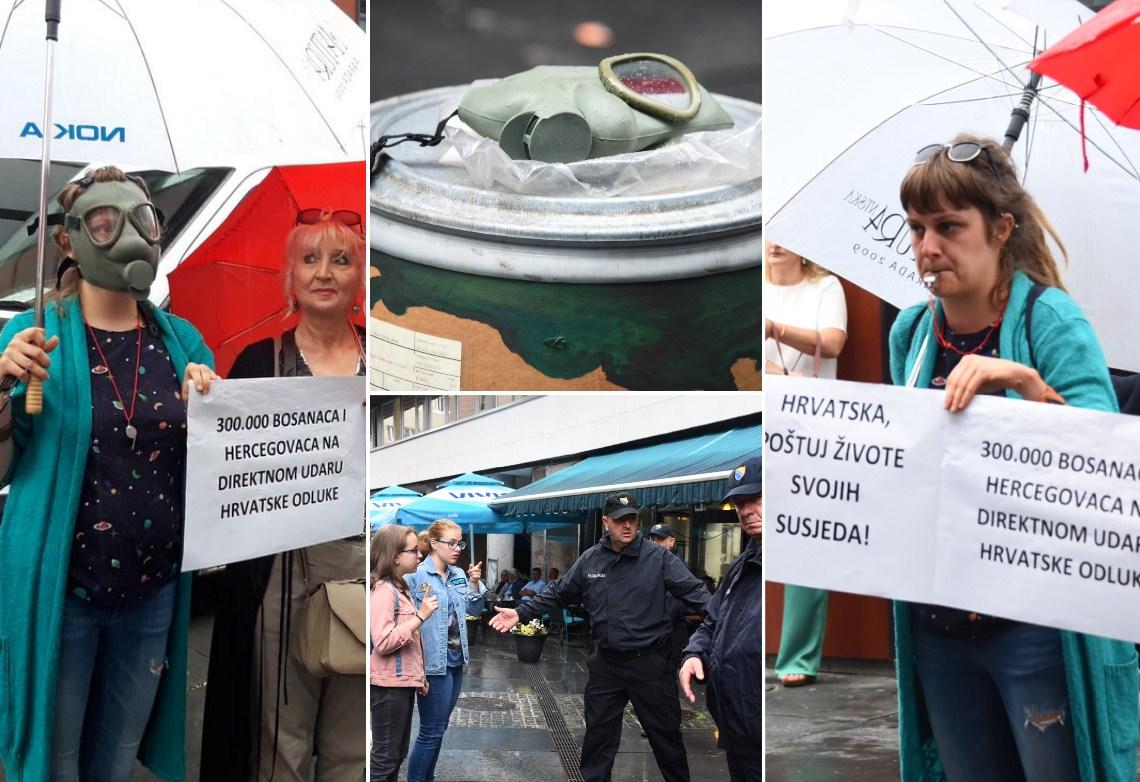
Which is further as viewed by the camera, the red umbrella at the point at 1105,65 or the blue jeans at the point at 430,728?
the blue jeans at the point at 430,728

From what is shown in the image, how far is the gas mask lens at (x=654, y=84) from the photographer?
4000 millimetres

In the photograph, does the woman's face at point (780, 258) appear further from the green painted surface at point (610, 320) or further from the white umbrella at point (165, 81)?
the white umbrella at point (165, 81)

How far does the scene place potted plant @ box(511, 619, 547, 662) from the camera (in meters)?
4.15

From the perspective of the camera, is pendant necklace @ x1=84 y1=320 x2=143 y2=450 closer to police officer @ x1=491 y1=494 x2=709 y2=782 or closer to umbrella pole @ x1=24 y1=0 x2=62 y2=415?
umbrella pole @ x1=24 y1=0 x2=62 y2=415

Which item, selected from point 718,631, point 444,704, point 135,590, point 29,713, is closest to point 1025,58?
point 718,631

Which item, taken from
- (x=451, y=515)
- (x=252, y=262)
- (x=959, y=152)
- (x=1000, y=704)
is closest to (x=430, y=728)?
(x=451, y=515)

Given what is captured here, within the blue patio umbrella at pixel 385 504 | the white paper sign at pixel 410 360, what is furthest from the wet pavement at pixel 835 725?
the white paper sign at pixel 410 360

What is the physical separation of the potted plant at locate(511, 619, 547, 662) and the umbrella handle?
1826 mm

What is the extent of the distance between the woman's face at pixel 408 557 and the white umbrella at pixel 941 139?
70.1 inches

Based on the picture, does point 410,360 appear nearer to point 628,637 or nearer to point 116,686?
point 628,637

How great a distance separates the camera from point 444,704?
4191mm

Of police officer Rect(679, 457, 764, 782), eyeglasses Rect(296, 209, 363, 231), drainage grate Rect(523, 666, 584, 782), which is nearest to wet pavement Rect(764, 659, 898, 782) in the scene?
police officer Rect(679, 457, 764, 782)

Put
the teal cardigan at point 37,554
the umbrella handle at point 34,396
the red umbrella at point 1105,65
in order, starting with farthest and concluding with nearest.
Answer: the teal cardigan at point 37,554 < the umbrella handle at point 34,396 < the red umbrella at point 1105,65

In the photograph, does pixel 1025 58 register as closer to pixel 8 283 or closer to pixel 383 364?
pixel 383 364
